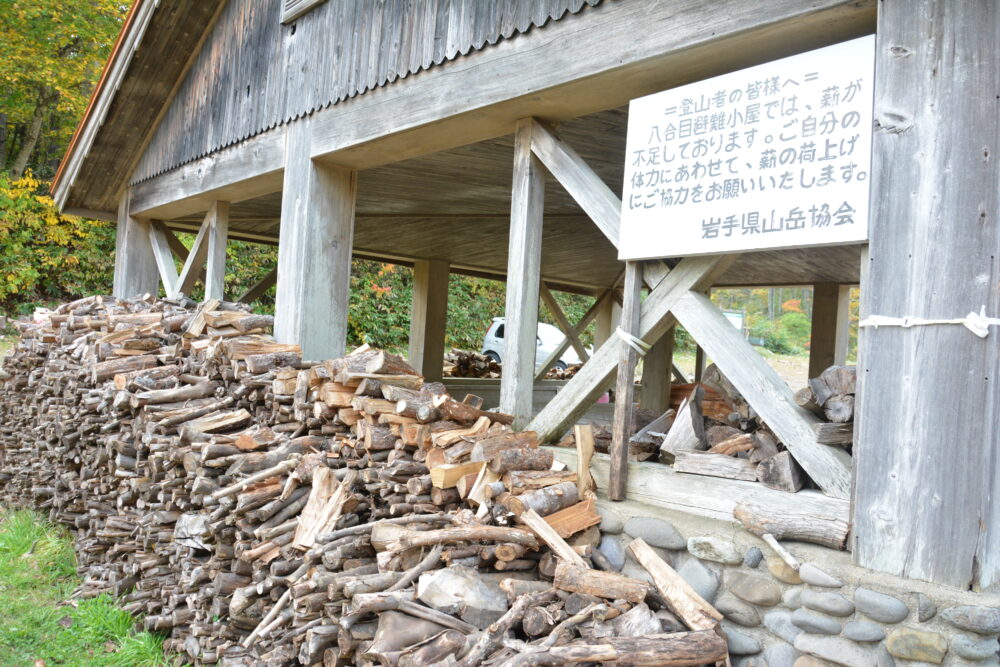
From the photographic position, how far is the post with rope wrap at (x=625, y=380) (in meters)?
3.78

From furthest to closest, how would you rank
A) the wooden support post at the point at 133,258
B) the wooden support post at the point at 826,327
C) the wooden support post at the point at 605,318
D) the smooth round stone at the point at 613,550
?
the wooden support post at the point at 605,318 → the wooden support post at the point at 826,327 → the wooden support post at the point at 133,258 → the smooth round stone at the point at 613,550

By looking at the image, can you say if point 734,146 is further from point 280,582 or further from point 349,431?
point 280,582

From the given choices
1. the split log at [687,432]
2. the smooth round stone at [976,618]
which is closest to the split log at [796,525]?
the smooth round stone at [976,618]

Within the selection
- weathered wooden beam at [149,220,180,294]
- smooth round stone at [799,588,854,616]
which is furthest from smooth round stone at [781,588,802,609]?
weathered wooden beam at [149,220,180,294]

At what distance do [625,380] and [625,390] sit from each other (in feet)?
0.18

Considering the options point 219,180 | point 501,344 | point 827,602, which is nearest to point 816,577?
point 827,602

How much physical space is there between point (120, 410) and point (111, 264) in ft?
43.4

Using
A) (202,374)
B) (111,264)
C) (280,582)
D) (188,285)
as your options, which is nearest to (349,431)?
(280,582)

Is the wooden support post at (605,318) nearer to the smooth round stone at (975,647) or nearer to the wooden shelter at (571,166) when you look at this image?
the wooden shelter at (571,166)

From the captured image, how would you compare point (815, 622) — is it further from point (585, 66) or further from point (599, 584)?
point (585, 66)

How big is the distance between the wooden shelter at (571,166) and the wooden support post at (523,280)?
0.05 ft

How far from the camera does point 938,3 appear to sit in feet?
9.07

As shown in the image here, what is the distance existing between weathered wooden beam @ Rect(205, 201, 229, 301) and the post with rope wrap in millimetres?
5520

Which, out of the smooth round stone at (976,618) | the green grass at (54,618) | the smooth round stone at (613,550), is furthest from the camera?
the green grass at (54,618)
